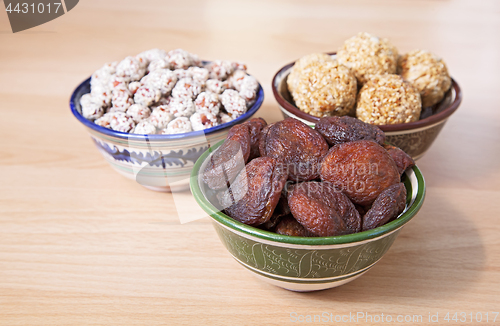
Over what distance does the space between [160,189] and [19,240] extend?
12.0 inches

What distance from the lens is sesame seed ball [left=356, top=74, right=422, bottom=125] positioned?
81cm

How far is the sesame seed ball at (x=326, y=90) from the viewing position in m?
0.83

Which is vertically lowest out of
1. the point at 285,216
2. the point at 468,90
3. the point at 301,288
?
the point at 468,90

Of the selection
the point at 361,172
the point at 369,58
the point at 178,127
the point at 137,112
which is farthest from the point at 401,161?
the point at 137,112

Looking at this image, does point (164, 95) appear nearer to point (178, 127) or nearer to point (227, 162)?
point (178, 127)

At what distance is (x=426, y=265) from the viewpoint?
746 mm

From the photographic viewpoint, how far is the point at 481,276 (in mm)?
721

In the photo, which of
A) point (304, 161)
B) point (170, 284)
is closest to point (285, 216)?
point (304, 161)

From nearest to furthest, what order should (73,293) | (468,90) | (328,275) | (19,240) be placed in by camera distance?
(328,275) < (73,293) < (19,240) < (468,90)

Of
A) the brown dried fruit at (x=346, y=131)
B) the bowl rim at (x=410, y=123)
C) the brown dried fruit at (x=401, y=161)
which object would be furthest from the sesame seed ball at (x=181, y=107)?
the brown dried fruit at (x=401, y=161)

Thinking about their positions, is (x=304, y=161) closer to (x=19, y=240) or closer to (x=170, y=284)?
(x=170, y=284)

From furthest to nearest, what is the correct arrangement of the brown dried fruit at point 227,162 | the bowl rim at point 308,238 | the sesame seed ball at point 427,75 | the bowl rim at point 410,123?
the sesame seed ball at point 427,75, the bowl rim at point 410,123, the brown dried fruit at point 227,162, the bowl rim at point 308,238

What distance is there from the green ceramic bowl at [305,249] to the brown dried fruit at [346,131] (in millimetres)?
103

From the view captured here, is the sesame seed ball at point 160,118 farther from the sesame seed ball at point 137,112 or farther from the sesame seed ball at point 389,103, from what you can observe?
the sesame seed ball at point 389,103
